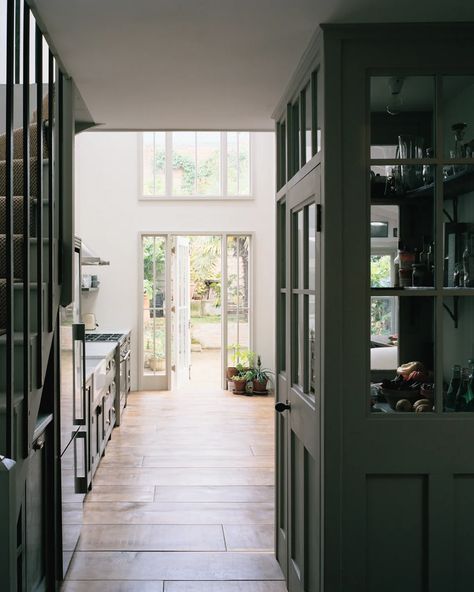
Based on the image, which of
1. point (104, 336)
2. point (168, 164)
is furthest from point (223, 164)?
point (104, 336)

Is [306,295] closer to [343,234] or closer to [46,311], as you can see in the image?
[343,234]

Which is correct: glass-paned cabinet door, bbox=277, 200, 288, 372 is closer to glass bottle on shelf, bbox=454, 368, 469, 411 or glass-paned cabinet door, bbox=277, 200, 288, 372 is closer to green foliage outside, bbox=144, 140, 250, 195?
glass bottle on shelf, bbox=454, 368, 469, 411

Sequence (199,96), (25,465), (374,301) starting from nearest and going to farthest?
(25,465)
(374,301)
(199,96)

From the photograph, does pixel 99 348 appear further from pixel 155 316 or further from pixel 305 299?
pixel 305 299

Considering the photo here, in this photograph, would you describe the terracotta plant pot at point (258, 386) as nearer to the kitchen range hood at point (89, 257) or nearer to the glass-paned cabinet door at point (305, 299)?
the kitchen range hood at point (89, 257)

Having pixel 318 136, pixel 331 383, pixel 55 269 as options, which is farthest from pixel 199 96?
pixel 331 383

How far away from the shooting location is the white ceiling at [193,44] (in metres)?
2.11

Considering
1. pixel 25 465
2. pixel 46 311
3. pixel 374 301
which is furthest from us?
pixel 46 311

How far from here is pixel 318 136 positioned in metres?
2.44

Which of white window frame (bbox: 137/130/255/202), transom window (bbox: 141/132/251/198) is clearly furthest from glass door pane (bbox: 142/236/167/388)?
transom window (bbox: 141/132/251/198)

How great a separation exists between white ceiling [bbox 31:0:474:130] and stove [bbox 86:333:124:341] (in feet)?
13.0

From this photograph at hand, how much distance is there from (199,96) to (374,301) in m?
1.49

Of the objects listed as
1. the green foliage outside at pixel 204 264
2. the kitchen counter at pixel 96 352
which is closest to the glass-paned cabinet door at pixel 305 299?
the kitchen counter at pixel 96 352

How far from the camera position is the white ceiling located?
2.11m
